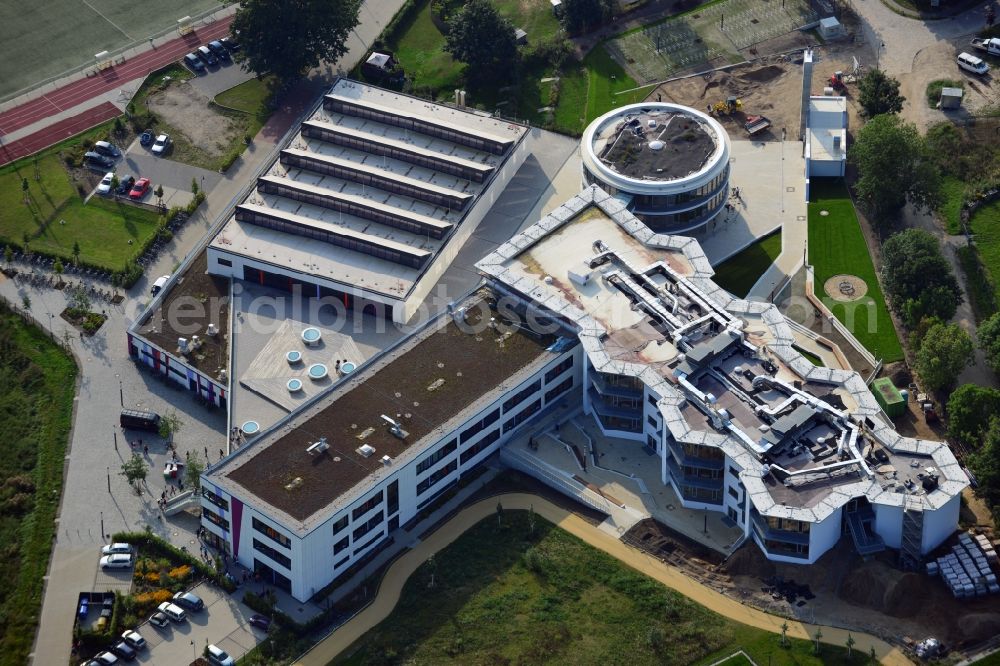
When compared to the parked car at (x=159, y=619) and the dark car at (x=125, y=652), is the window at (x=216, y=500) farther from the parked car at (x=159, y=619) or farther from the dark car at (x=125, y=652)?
the dark car at (x=125, y=652)

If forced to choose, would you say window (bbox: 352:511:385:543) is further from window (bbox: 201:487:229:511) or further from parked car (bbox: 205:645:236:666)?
parked car (bbox: 205:645:236:666)

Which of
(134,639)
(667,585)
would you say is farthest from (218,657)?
(667,585)

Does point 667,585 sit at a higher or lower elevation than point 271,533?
lower

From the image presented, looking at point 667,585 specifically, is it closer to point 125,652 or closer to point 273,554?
point 273,554

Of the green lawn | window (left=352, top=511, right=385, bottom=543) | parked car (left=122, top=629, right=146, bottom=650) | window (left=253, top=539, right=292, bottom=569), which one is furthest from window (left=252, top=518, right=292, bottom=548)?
parked car (left=122, top=629, right=146, bottom=650)

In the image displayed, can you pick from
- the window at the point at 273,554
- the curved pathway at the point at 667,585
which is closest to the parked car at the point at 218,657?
the curved pathway at the point at 667,585

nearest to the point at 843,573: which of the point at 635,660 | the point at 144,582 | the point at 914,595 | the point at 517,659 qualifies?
the point at 914,595

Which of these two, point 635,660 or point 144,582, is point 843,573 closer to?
point 635,660
